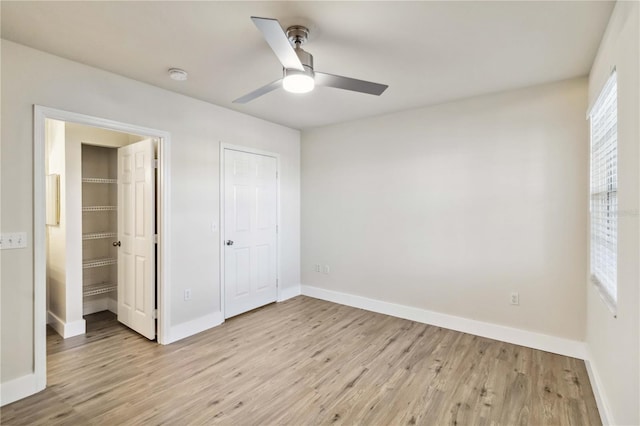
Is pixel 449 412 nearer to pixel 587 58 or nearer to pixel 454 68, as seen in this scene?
pixel 454 68

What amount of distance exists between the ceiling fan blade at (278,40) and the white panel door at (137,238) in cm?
205

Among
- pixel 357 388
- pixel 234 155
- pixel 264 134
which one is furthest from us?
pixel 264 134

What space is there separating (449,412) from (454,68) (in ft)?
8.66

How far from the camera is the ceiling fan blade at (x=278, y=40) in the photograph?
4.84 ft

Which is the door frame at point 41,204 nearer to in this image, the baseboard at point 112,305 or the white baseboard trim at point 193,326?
the white baseboard trim at point 193,326

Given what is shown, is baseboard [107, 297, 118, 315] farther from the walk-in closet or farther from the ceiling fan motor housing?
the ceiling fan motor housing

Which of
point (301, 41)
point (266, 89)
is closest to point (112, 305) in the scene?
point (266, 89)

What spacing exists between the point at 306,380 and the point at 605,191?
2.60m

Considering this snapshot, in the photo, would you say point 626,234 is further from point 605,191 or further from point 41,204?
point 41,204

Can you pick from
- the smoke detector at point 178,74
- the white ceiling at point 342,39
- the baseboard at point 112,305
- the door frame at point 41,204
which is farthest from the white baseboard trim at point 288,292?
the smoke detector at point 178,74

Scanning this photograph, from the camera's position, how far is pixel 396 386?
2.38 m

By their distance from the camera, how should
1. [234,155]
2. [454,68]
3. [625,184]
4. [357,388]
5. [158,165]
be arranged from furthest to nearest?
[234,155]
[158,165]
[454,68]
[357,388]
[625,184]

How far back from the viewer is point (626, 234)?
1.56m

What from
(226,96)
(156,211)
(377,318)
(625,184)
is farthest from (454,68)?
(156,211)
